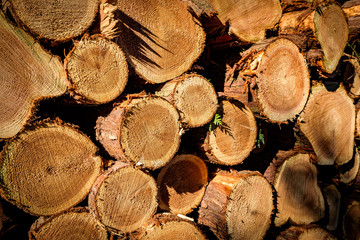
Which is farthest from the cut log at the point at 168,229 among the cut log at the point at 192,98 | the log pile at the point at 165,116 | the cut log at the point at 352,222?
the cut log at the point at 352,222

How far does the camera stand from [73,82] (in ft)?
4.77

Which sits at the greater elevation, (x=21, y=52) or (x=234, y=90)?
(x=21, y=52)

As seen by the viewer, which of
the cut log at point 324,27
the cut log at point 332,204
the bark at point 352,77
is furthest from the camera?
the bark at point 352,77

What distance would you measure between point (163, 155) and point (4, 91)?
1075 mm

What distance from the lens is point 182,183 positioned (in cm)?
218

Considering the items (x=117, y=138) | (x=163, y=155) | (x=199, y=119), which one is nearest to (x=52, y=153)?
(x=117, y=138)

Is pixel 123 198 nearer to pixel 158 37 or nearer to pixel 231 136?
pixel 231 136

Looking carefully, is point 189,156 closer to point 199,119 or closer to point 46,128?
point 199,119

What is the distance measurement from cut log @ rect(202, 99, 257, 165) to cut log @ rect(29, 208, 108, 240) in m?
1.07

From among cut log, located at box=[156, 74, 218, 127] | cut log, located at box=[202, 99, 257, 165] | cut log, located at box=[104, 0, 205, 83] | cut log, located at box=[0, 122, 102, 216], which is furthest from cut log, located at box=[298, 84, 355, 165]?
cut log, located at box=[0, 122, 102, 216]

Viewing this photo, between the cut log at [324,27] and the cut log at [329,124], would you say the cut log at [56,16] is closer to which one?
the cut log at [324,27]

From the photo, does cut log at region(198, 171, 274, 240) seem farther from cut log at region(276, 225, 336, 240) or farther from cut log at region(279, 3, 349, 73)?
cut log at region(279, 3, 349, 73)

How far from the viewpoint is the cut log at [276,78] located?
2.05m

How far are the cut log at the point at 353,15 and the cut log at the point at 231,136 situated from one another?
2.07 metres
